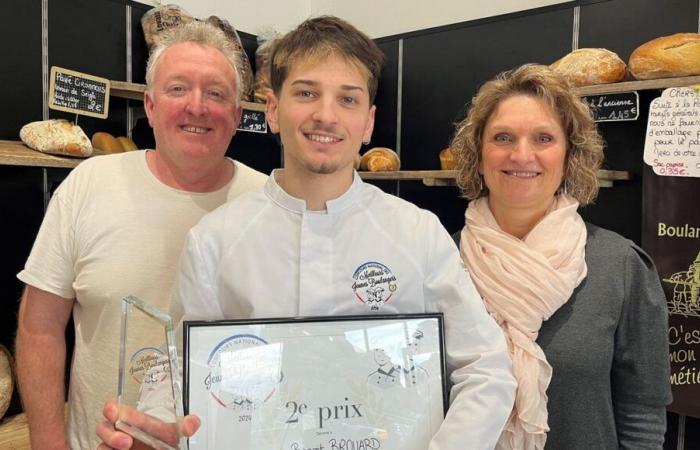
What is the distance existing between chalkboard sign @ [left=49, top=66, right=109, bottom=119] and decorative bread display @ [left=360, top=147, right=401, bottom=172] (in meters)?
1.39

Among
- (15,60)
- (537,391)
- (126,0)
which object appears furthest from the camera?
(126,0)

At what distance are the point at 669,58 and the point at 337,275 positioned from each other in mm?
1669

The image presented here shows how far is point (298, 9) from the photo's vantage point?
3.78 meters

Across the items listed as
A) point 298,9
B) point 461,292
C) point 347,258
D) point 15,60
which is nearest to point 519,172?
point 461,292

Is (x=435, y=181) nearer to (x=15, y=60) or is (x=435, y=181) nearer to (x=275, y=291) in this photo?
(x=275, y=291)

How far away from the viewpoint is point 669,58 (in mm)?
2002

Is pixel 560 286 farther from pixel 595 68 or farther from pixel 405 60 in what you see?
pixel 405 60

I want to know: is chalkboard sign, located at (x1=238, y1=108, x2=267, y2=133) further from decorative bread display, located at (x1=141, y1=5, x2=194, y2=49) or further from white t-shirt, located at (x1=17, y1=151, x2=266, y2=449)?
white t-shirt, located at (x1=17, y1=151, x2=266, y2=449)

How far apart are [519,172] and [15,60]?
6.51 feet

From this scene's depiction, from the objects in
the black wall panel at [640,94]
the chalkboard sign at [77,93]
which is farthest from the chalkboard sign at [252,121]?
the black wall panel at [640,94]

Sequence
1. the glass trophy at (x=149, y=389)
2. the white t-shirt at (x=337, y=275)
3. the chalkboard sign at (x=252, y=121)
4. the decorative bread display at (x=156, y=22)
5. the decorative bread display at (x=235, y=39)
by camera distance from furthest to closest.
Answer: the chalkboard sign at (x=252, y=121), the decorative bread display at (x=235, y=39), the decorative bread display at (x=156, y=22), the white t-shirt at (x=337, y=275), the glass trophy at (x=149, y=389)

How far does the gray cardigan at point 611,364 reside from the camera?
136 centimetres

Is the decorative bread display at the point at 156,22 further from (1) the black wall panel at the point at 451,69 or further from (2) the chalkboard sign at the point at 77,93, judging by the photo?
(1) the black wall panel at the point at 451,69

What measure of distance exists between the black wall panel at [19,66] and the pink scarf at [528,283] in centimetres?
183
